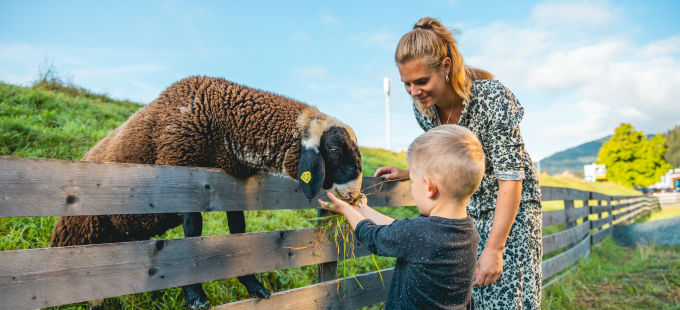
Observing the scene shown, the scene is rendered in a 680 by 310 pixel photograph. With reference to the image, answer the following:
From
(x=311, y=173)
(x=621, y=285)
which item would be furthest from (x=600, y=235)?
(x=311, y=173)

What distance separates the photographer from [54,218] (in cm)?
489

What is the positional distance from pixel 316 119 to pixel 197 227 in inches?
55.5

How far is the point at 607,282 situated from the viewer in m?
6.84

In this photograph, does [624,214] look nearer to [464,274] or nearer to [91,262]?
[464,274]

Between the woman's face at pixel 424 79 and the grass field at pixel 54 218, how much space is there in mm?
2896

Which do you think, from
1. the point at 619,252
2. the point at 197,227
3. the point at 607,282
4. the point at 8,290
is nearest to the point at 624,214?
→ the point at 619,252

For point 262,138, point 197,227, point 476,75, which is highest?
point 476,75

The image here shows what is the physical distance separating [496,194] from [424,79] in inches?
39.5

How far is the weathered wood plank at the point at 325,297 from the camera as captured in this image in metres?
2.85

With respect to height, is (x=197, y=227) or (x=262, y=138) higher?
(x=262, y=138)

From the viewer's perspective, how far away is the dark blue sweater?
1.88 m

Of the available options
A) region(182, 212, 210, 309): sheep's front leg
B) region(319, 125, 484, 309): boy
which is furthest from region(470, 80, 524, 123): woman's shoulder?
region(182, 212, 210, 309): sheep's front leg

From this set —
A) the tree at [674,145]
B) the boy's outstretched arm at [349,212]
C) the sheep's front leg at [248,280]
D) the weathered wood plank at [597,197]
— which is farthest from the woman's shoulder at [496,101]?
the tree at [674,145]

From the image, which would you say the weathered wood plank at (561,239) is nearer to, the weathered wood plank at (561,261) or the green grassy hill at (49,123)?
the weathered wood plank at (561,261)
